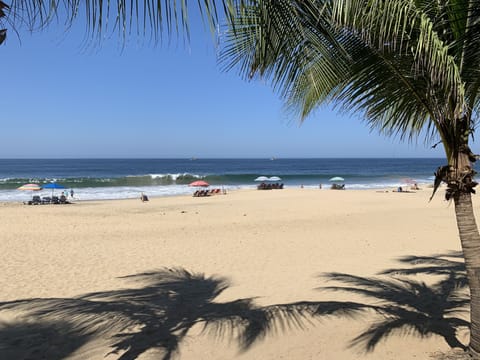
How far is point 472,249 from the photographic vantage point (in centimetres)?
318

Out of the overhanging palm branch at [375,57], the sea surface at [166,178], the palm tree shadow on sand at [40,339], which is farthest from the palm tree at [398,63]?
the sea surface at [166,178]

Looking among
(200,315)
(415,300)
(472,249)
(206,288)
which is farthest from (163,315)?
(472,249)

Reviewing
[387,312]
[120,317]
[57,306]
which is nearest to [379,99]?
[387,312]

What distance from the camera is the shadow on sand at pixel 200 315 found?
14.0ft

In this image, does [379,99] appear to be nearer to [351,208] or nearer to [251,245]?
[251,245]

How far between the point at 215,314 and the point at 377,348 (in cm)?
208

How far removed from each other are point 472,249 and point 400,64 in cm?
162

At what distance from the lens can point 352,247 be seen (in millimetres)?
9594

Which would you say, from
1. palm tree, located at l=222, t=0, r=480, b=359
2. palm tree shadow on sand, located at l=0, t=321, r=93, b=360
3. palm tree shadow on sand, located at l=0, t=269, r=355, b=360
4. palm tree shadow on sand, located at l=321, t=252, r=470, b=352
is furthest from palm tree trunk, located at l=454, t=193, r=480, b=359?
palm tree shadow on sand, located at l=0, t=321, r=93, b=360

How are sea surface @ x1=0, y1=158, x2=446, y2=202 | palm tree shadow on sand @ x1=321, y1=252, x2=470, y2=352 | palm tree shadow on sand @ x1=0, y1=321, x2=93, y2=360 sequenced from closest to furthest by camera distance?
palm tree shadow on sand @ x1=0, y1=321, x2=93, y2=360
palm tree shadow on sand @ x1=321, y1=252, x2=470, y2=352
sea surface @ x1=0, y1=158, x2=446, y2=202

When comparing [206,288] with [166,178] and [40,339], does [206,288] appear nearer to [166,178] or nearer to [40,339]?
[40,339]

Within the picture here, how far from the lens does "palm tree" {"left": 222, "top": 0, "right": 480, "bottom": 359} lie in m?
2.31

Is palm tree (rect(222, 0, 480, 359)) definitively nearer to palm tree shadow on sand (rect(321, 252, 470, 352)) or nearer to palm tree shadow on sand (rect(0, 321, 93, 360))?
palm tree shadow on sand (rect(321, 252, 470, 352))

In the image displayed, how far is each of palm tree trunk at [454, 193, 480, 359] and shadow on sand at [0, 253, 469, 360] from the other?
0.65m
